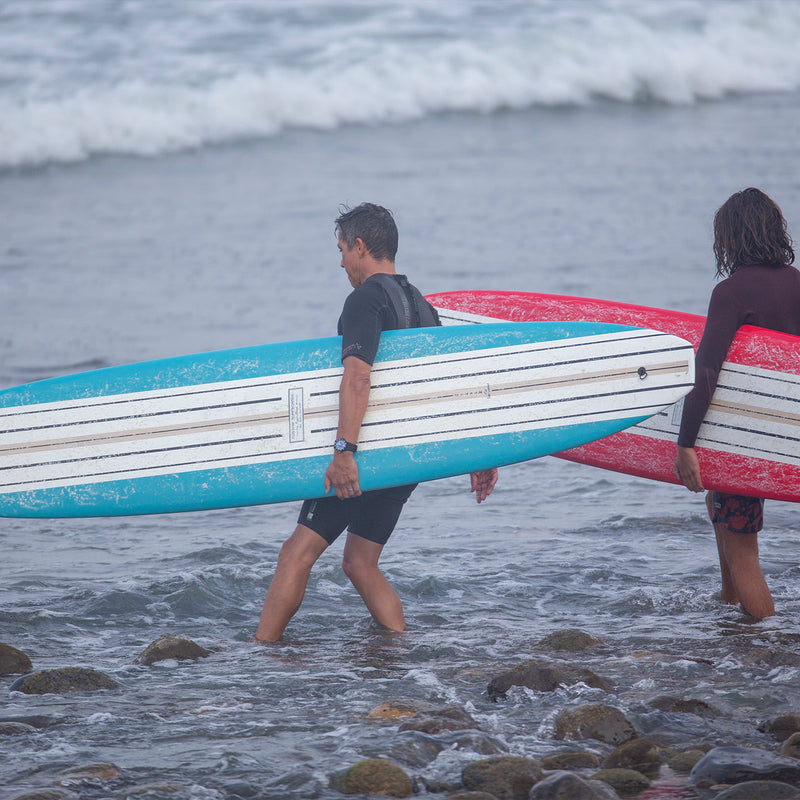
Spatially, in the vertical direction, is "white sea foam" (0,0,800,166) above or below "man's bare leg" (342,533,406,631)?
above

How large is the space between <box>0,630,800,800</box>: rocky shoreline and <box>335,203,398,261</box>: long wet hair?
1.58 meters

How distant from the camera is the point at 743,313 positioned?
3.98 meters

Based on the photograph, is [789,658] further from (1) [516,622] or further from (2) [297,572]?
(2) [297,572]

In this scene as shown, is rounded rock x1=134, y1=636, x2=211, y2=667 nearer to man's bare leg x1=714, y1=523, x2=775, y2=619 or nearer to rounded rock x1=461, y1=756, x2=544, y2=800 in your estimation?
rounded rock x1=461, y1=756, x2=544, y2=800

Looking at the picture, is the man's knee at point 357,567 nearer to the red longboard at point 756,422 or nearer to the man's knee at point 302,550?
the man's knee at point 302,550

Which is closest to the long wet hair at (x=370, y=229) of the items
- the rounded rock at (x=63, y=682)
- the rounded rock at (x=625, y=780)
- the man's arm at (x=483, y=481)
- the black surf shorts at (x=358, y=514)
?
the black surf shorts at (x=358, y=514)

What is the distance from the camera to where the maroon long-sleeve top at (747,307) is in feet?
13.0

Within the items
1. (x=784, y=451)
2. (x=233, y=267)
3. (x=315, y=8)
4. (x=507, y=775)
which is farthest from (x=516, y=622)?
(x=315, y=8)

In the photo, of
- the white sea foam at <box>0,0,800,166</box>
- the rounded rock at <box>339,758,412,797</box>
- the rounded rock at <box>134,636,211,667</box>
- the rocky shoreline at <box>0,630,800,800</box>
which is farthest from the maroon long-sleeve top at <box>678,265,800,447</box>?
the white sea foam at <box>0,0,800,166</box>

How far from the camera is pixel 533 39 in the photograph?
797 inches

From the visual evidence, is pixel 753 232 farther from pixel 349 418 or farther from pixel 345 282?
pixel 345 282

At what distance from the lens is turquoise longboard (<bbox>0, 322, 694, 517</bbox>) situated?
14.1 feet

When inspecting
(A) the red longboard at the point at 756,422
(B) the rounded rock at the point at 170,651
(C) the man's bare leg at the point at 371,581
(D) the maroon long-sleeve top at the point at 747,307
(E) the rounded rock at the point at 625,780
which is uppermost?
(D) the maroon long-sleeve top at the point at 747,307

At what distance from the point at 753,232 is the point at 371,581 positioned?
187 centimetres
